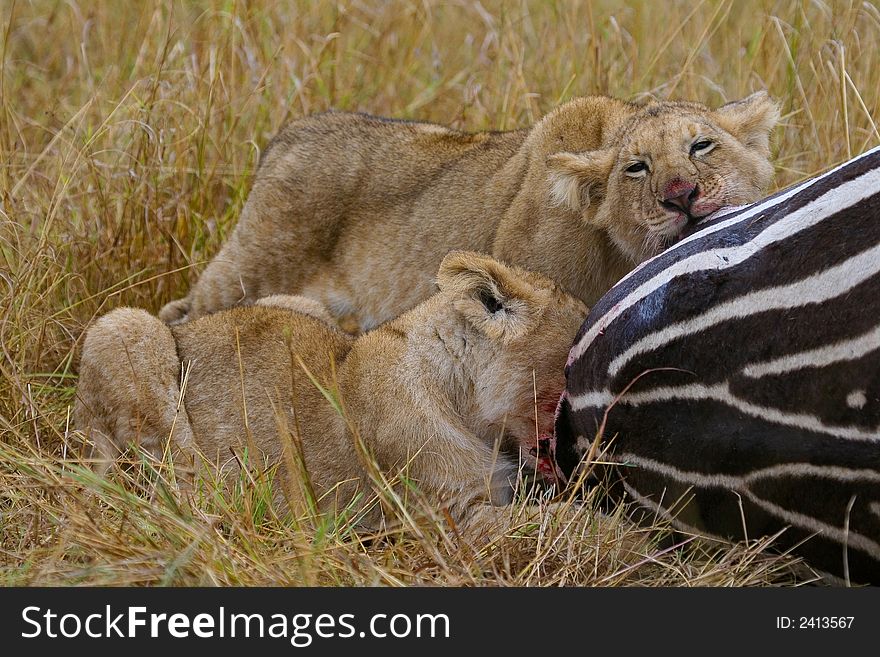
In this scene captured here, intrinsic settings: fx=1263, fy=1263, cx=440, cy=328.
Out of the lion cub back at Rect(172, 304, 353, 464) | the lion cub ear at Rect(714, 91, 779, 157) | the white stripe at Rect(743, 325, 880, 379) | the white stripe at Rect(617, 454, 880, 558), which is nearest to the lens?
the white stripe at Rect(743, 325, 880, 379)

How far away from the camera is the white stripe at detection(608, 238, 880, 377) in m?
2.97

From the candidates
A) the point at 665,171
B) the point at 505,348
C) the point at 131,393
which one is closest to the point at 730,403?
the point at 505,348

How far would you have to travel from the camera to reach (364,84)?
7.49 m

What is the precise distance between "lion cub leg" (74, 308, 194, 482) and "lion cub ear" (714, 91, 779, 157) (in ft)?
7.08

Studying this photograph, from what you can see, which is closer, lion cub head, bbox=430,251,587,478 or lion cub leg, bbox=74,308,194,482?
lion cub head, bbox=430,251,587,478

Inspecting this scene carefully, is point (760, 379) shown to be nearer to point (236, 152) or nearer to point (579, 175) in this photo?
point (579, 175)

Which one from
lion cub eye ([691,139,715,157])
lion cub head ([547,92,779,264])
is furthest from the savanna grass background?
lion cub eye ([691,139,715,157])

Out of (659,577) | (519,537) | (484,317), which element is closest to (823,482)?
(659,577)

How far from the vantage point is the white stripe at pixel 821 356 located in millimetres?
2895

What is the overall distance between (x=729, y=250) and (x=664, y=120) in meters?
1.18

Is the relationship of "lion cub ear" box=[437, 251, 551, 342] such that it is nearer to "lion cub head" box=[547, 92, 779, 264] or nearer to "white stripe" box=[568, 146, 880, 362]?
"white stripe" box=[568, 146, 880, 362]

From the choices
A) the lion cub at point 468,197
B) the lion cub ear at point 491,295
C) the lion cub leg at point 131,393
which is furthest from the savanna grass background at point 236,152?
the lion cub ear at point 491,295

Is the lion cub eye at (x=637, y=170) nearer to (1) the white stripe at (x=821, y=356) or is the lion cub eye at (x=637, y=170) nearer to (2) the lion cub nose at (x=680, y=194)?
(2) the lion cub nose at (x=680, y=194)

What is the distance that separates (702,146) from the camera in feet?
14.2
